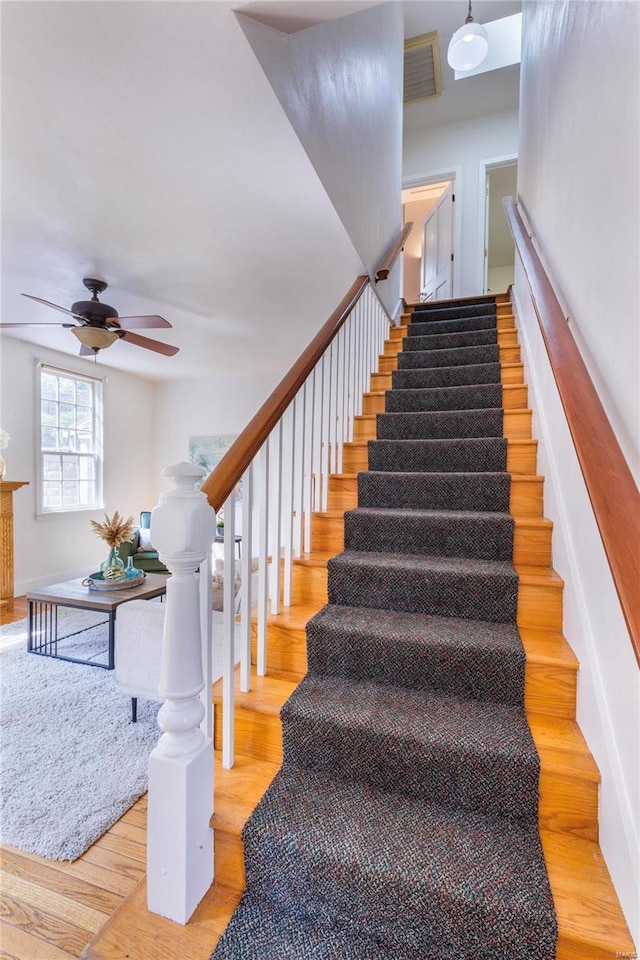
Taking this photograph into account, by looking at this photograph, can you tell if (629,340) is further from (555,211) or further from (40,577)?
(40,577)

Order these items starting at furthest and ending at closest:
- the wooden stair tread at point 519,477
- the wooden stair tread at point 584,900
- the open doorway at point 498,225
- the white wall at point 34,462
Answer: the open doorway at point 498,225 → the white wall at point 34,462 → the wooden stair tread at point 519,477 → the wooden stair tread at point 584,900

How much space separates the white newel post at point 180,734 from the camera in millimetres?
938

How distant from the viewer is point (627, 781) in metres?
0.86

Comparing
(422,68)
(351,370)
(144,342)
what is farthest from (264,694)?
(422,68)

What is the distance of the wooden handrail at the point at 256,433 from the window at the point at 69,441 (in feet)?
13.6

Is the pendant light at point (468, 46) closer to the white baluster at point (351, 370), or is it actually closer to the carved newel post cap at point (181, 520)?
the white baluster at point (351, 370)

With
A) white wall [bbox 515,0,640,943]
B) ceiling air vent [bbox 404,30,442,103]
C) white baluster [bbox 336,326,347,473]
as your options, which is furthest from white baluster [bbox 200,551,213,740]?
ceiling air vent [bbox 404,30,442,103]

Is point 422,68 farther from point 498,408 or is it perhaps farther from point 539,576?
point 539,576

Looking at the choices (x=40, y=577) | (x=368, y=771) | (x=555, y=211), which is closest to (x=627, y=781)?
(x=368, y=771)

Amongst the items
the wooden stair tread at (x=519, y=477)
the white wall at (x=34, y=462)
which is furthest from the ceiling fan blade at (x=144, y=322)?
the white wall at (x=34, y=462)

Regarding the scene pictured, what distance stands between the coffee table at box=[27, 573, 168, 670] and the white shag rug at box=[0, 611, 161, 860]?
0.15 m

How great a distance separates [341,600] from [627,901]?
1.01m

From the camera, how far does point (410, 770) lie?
3.60 ft

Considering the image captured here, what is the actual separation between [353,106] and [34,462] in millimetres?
4279
